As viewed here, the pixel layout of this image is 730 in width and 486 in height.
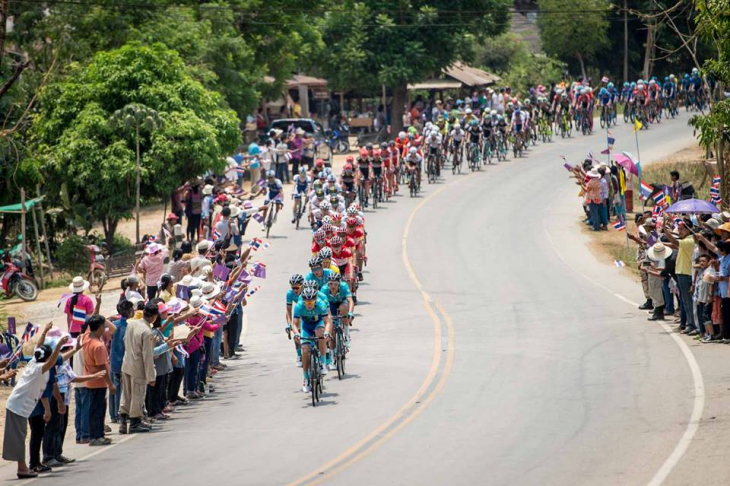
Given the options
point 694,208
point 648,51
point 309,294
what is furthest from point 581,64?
point 309,294

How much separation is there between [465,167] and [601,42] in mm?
25381

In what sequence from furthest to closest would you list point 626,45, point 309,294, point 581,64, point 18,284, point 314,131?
point 581,64 → point 626,45 → point 314,131 → point 18,284 → point 309,294

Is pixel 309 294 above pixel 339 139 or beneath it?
beneath

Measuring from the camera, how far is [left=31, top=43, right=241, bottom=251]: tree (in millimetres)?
34562

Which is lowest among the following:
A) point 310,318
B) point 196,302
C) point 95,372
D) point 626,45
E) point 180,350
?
point 180,350

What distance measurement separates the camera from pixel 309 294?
1822 centimetres

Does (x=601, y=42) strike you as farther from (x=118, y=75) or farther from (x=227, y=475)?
(x=227, y=475)

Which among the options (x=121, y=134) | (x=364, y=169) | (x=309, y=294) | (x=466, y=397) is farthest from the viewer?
(x=364, y=169)

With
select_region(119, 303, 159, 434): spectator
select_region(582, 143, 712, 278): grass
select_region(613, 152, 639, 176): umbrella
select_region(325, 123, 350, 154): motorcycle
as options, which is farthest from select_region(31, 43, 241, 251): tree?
select_region(325, 123, 350, 154): motorcycle

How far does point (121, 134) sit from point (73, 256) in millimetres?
3758

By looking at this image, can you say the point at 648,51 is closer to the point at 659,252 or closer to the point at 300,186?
the point at 300,186

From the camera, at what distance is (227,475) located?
14133 millimetres

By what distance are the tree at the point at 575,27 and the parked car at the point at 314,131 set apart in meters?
22.8

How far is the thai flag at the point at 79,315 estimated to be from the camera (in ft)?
60.7
